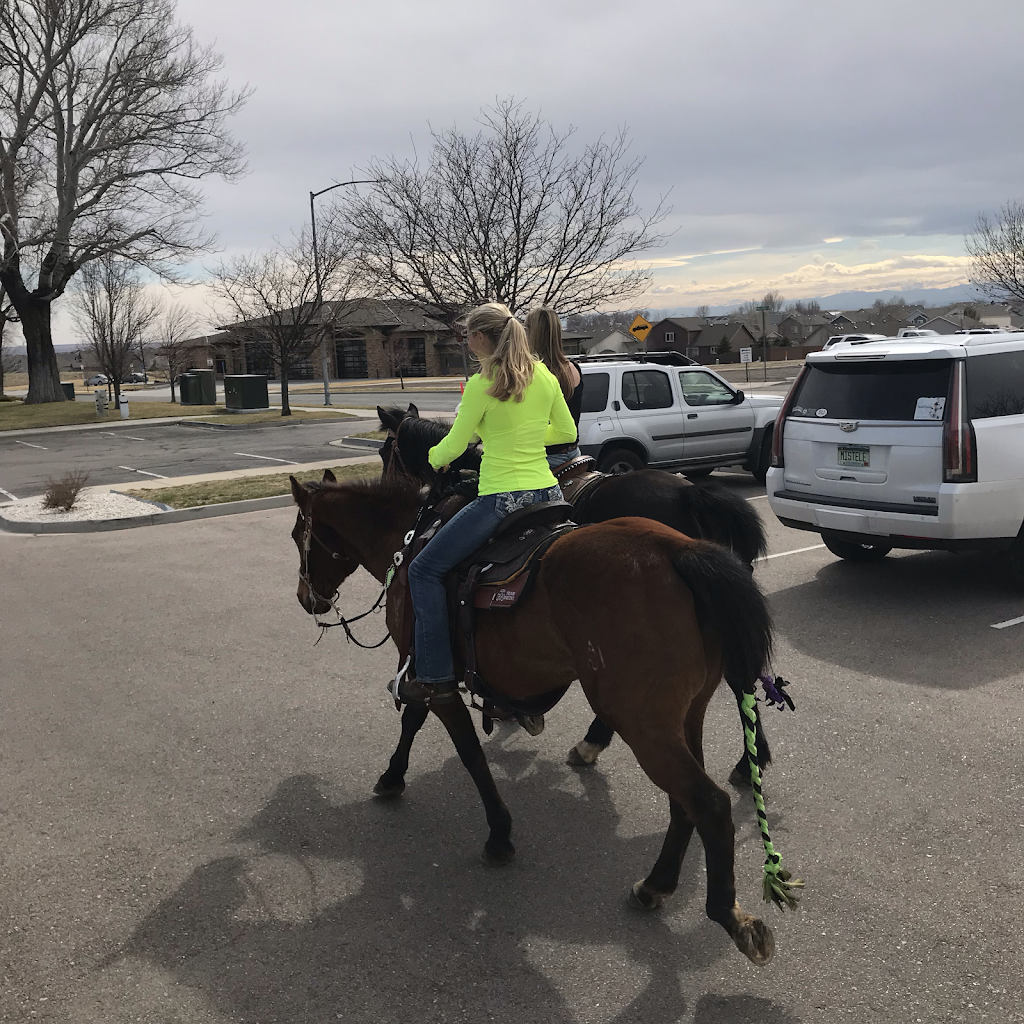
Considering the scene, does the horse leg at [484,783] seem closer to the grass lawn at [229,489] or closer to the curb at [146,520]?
the grass lawn at [229,489]

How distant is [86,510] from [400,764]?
1043 cm

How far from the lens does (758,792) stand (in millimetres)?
3322

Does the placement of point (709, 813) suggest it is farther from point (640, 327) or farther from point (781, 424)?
point (640, 327)

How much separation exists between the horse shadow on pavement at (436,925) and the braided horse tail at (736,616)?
1.22 feet

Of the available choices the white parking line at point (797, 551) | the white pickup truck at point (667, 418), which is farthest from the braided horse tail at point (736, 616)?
the white pickup truck at point (667, 418)

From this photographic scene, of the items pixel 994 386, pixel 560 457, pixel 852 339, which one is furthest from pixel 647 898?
pixel 852 339

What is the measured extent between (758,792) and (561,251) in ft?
54.5

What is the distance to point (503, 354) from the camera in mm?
3746

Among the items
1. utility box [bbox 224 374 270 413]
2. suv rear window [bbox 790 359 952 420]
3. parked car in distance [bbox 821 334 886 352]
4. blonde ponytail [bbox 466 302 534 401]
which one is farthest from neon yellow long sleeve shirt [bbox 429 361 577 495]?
utility box [bbox 224 374 270 413]

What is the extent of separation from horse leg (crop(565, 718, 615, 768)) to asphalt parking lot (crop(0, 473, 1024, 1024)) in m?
0.09

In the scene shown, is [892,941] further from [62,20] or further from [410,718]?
[62,20]

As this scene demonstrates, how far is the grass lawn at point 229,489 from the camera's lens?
45.4 ft

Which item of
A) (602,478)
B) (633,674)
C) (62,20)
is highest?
(62,20)

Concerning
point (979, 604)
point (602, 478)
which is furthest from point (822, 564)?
point (602, 478)
